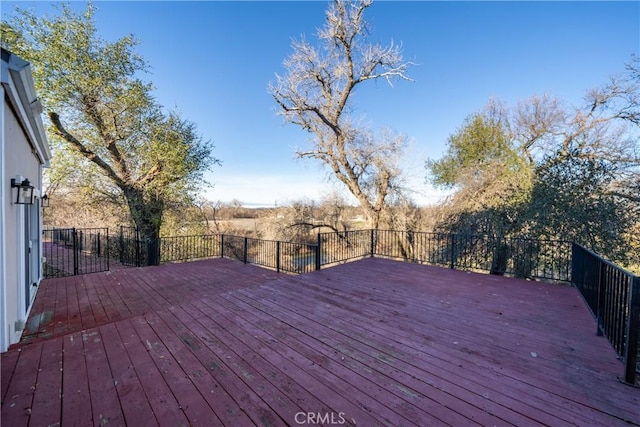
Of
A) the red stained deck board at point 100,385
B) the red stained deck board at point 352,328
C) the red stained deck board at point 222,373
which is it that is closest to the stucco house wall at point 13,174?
the red stained deck board at point 100,385

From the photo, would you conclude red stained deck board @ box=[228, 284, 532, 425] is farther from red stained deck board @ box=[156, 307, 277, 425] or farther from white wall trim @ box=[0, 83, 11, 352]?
white wall trim @ box=[0, 83, 11, 352]

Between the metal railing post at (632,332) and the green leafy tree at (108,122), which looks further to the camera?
the green leafy tree at (108,122)

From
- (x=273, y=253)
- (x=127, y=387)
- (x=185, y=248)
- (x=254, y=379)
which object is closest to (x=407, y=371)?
(x=254, y=379)

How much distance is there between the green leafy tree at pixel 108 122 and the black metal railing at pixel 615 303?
10623mm

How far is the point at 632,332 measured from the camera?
1.87 meters

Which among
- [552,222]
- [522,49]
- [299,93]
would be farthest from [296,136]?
[552,222]

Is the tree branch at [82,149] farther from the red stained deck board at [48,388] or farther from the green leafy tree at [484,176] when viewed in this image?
the green leafy tree at [484,176]

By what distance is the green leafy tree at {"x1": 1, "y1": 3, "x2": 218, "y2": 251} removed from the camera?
760 centimetres

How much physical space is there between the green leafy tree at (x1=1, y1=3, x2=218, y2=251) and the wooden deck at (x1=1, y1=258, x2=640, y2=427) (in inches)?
237

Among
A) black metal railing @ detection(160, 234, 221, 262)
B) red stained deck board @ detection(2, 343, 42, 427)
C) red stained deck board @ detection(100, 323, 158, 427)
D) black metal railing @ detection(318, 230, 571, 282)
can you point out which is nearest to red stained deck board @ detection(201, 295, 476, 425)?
red stained deck board @ detection(100, 323, 158, 427)

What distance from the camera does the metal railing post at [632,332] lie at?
1831 mm

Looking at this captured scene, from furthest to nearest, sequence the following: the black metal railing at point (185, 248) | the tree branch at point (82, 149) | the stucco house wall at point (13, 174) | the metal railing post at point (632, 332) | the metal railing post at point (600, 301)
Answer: the black metal railing at point (185, 248) < the tree branch at point (82, 149) < the metal railing post at point (600, 301) < the stucco house wall at point (13, 174) < the metal railing post at point (632, 332)

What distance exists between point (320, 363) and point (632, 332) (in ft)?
7.63

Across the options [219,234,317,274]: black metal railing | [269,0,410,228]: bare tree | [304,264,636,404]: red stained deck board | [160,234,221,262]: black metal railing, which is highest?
[269,0,410,228]: bare tree
